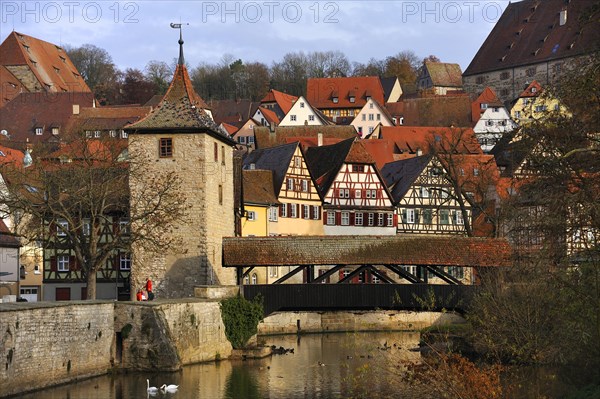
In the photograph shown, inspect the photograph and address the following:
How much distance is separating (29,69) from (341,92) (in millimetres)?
23984

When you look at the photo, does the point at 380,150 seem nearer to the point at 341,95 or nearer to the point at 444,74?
the point at 341,95

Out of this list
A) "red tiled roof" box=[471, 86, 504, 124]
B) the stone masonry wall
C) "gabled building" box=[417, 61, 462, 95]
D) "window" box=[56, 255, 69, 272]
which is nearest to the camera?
the stone masonry wall

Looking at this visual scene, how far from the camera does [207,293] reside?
26734 millimetres

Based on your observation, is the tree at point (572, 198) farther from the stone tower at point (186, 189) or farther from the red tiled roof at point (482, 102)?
the red tiled roof at point (482, 102)

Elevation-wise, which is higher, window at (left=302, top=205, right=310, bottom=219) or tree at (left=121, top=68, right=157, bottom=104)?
tree at (left=121, top=68, right=157, bottom=104)

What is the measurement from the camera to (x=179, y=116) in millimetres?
29156

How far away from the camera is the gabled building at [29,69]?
252ft

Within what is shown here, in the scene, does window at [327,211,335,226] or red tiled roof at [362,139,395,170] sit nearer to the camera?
window at [327,211,335,226]

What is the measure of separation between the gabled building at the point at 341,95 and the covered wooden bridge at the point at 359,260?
54.7 meters

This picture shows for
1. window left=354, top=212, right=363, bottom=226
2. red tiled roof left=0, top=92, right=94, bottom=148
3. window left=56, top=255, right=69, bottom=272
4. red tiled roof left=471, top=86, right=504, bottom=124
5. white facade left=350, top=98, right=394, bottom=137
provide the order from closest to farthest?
window left=56, top=255, right=69, bottom=272, window left=354, top=212, right=363, bottom=226, red tiled roof left=0, top=92, right=94, bottom=148, red tiled roof left=471, top=86, right=504, bottom=124, white facade left=350, top=98, right=394, bottom=137

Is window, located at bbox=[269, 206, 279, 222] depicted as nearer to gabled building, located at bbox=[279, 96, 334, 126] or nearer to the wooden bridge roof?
the wooden bridge roof

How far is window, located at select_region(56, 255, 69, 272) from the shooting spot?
3469 centimetres

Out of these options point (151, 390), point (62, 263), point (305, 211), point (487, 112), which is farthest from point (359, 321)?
point (487, 112)

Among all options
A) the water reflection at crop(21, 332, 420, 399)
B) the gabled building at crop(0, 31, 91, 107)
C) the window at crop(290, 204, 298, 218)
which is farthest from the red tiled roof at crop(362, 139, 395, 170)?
the water reflection at crop(21, 332, 420, 399)
